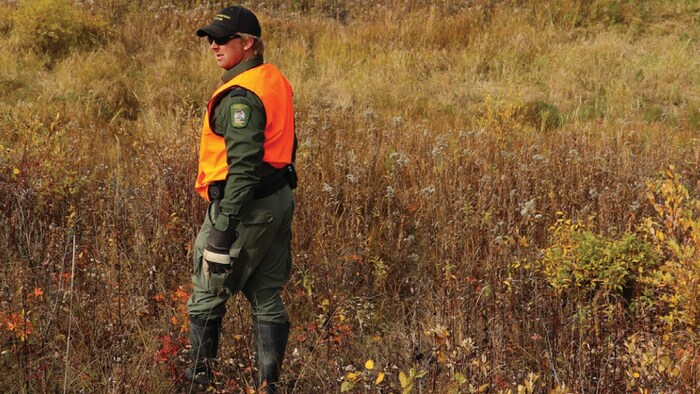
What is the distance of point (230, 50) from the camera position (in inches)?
147

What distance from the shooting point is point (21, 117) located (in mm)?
7949

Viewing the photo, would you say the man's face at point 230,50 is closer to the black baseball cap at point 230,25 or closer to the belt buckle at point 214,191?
the black baseball cap at point 230,25

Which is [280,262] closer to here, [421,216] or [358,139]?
[421,216]

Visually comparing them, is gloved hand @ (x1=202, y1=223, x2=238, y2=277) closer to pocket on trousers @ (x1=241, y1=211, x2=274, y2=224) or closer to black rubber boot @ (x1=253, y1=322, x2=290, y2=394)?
pocket on trousers @ (x1=241, y1=211, x2=274, y2=224)

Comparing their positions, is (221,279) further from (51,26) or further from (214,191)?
(51,26)

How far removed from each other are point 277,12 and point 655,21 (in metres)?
6.64

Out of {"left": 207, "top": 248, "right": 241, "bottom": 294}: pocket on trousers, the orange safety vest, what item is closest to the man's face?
the orange safety vest

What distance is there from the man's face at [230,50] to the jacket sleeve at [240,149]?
248 millimetres

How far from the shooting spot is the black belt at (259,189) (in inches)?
146

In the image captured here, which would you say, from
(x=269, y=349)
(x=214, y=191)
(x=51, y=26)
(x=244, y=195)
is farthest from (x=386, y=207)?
(x=51, y=26)

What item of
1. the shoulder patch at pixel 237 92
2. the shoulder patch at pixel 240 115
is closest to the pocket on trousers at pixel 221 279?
the shoulder patch at pixel 240 115

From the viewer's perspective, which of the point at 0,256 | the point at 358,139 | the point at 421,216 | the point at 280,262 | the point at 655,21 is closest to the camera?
the point at 280,262

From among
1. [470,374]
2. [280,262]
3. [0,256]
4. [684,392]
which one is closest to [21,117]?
[0,256]

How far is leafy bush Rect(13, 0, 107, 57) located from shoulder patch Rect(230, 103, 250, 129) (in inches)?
307
